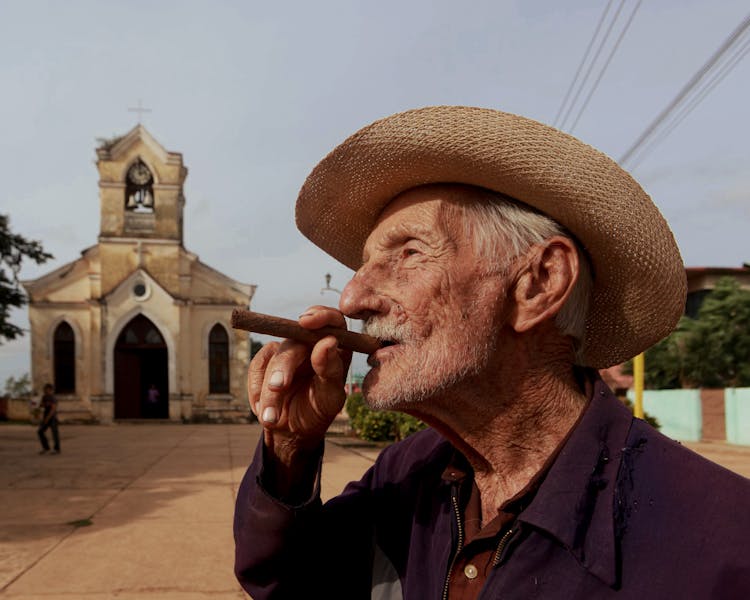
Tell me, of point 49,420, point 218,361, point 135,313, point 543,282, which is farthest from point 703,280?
point 543,282

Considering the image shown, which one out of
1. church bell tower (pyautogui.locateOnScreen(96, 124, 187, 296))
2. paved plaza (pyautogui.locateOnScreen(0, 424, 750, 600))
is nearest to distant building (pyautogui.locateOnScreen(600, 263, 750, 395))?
paved plaza (pyautogui.locateOnScreen(0, 424, 750, 600))

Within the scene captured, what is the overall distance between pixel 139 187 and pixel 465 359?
98.3 ft

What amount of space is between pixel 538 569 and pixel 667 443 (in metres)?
0.42

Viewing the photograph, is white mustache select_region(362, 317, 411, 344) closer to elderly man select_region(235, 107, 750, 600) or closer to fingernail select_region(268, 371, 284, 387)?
elderly man select_region(235, 107, 750, 600)

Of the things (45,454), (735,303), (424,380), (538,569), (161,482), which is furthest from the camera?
(735,303)

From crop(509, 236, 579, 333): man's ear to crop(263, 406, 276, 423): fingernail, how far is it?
2.09 feet

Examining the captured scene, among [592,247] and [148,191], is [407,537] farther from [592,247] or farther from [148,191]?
[148,191]

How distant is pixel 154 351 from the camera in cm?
3061

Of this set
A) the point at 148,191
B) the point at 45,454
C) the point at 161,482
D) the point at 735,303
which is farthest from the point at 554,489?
the point at 148,191

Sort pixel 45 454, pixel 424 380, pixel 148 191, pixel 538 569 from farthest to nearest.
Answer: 1. pixel 148 191
2. pixel 45 454
3. pixel 424 380
4. pixel 538 569

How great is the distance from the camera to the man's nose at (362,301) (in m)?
1.79

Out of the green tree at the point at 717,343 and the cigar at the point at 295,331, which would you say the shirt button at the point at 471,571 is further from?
the green tree at the point at 717,343

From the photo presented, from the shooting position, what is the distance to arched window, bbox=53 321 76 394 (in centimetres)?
2769

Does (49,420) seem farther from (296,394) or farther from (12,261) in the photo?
(296,394)
